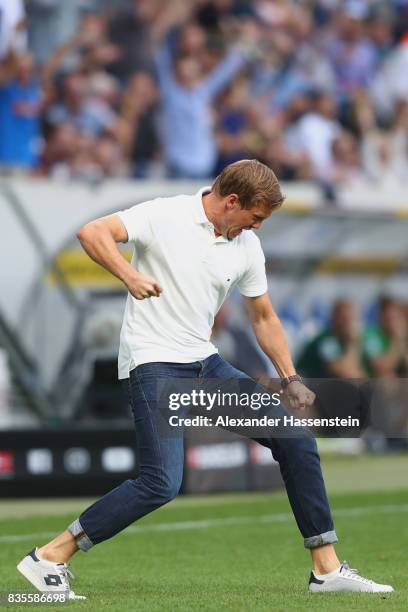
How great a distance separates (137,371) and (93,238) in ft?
2.23

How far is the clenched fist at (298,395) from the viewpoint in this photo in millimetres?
6520

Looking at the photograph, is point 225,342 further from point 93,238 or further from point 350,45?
point 93,238

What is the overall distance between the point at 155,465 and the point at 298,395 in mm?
704

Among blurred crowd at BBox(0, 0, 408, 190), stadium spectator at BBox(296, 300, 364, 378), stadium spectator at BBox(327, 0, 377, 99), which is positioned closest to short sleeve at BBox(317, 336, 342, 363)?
stadium spectator at BBox(296, 300, 364, 378)

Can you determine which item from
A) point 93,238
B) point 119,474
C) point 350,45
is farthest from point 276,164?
point 93,238

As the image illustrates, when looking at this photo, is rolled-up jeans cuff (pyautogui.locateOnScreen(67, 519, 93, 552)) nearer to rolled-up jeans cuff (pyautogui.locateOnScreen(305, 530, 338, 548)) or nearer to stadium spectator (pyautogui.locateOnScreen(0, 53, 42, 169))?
rolled-up jeans cuff (pyautogui.locateOnScreen(305, 530, 338, 548))

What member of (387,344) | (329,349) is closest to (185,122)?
(329,349)

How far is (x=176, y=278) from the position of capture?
6324mm

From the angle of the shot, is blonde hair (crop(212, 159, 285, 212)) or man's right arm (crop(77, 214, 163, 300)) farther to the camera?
blonde hair (crop(212, 159, 285, 212))

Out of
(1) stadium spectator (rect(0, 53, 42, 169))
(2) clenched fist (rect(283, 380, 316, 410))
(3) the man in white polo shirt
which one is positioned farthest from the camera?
(1) stadium spectator (rect(0, 53, 42, 169))

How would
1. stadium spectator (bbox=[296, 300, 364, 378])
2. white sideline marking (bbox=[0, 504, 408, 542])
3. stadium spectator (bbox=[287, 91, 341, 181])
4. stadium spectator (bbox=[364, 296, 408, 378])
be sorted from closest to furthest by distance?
white sideline marking (bbox=[0, 504, 408, 542]) → stadium spectator (bbox=[296, 300, 364, 378]) → stadium spectator (bbox=[364, 296, 408, 378]) → stadium spectator (bbox=[287, 91, 341, 181])

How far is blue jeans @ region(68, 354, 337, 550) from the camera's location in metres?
6.31

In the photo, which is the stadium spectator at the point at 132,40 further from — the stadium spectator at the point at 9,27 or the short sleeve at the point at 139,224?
the short sleeve at the point at 139,224

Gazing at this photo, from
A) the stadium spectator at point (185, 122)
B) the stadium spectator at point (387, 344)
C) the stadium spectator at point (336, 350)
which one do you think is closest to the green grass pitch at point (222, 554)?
the stadium spectator at point (336, 350)
